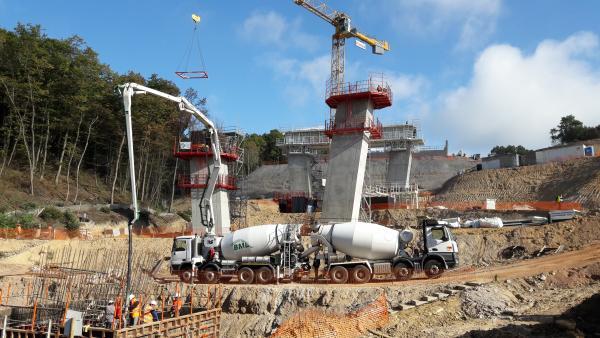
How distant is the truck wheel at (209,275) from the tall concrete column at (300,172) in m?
35.5

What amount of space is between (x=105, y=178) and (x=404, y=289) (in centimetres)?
5185

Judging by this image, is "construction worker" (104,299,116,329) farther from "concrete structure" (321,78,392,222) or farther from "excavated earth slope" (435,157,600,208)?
"excavated earth slope" (435,157,600,208)

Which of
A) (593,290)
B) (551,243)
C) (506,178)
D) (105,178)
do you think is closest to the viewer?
(593,290)

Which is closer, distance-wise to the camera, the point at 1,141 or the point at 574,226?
the point at 574,226

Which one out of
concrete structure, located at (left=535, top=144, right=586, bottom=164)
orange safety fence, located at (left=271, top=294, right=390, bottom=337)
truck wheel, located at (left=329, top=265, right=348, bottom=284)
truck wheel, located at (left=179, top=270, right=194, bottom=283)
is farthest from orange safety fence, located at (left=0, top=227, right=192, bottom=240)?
concrete structure, located at (left=535, top=144, right=586, bottom=164)

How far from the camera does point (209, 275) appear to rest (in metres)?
25.5

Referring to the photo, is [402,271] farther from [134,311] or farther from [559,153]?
[559,153]

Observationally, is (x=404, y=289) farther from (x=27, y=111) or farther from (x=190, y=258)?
(x=27, y=111)

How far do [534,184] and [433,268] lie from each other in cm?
3759

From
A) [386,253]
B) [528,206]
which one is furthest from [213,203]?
[528,206]

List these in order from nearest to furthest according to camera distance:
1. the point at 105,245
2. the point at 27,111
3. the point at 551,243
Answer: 1. the point at 551,243
2. the point at 105,245
3. the point at 27,111

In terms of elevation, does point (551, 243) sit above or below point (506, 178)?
below

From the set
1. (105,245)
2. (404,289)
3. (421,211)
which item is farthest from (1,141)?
(404,289)

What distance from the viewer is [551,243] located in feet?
99.0
